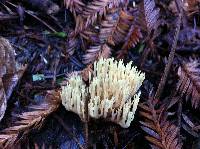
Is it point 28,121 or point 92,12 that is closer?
point 28,121

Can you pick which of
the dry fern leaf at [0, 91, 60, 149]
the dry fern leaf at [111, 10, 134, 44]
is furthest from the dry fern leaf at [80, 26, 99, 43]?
the dry fern leaf at [0, 91, 60, 149]

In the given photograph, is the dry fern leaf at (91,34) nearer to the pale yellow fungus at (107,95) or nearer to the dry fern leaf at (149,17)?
the dry fern leaf at (149,17)

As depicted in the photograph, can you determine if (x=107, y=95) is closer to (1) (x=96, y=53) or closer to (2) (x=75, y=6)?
(1) (x=96, y=53)

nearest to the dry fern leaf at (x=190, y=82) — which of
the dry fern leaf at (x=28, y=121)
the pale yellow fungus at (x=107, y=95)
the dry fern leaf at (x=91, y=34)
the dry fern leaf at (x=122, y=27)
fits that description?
the pale yellow fungus at (x=107, y=95)

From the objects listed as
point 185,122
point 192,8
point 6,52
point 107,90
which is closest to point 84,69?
point 107,90

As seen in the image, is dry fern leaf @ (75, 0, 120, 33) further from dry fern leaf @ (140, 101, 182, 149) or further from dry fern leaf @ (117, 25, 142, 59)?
dry fern leaf @ (140, 101, 182, 149)

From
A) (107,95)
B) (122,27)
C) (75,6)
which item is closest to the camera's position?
(107,95)

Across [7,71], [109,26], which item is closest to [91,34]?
[109,26]
